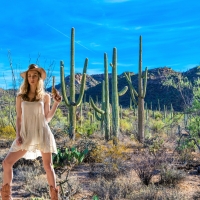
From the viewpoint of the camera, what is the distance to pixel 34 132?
172 inches

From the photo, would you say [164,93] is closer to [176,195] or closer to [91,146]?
[91,146]

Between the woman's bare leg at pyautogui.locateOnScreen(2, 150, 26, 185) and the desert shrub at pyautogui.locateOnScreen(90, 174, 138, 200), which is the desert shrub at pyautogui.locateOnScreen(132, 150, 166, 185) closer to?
the desert shrub at pyautogui.locateOnScreen(90, 174, 138, 200)

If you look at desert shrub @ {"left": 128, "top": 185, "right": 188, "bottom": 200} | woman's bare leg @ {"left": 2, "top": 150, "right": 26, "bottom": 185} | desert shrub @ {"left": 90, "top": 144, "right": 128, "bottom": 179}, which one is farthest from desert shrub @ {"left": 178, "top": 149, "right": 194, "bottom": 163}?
woman's bare leg @ {"left": 2, "top": 150, "right": 26, "bottom": 185}

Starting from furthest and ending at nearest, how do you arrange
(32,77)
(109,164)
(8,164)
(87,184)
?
(109,164) < (87,184) < (32,77) < (8,164)

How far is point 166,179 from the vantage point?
7.12 metres

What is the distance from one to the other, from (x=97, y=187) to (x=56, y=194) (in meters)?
2.03

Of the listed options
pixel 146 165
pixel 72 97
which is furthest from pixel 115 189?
pixel 72 97

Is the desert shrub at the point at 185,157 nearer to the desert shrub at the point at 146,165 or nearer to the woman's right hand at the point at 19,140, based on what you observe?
A: the desert shrub at the point at 146,165

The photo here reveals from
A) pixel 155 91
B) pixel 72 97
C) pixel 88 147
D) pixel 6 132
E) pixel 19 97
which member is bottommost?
pixel 88 147

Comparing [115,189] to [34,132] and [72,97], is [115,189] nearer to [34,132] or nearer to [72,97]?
[34,132]

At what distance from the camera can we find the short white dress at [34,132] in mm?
4324

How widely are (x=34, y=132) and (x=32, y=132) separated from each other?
0.08 ft

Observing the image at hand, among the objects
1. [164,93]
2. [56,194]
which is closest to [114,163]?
[56,194]

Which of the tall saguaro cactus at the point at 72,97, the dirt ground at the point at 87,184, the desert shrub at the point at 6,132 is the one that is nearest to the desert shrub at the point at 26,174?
the dirt ground at the point at 87,184
